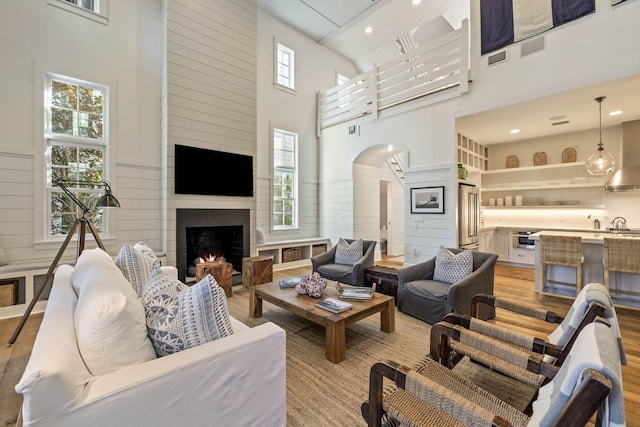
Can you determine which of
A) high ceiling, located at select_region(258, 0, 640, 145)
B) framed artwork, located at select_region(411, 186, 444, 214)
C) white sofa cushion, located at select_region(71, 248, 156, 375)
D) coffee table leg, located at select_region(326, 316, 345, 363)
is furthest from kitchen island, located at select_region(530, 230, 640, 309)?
white sofa cushion, located at select_region(71, 248, 156, 375)

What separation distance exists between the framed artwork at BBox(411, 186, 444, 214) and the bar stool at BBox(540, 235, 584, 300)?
1.53 meters

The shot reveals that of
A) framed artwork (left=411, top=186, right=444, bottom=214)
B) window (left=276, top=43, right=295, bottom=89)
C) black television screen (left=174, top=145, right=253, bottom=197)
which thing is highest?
window (left=276, top=43, right=295, bottom=89)

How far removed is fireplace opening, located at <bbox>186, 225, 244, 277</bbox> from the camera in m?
4.89

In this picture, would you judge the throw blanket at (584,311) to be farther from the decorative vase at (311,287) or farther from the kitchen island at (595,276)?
the kitchen island at (595,276)

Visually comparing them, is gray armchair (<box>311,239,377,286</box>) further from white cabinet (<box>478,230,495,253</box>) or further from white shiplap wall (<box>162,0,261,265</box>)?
white cabinet (<box>478,230,495,253</box>)

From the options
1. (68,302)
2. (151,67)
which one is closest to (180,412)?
(68,302)

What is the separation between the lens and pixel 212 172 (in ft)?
16.0

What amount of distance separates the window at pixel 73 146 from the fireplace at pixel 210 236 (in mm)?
1140

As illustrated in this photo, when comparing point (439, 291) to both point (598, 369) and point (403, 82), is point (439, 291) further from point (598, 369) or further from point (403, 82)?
point (403, 82)

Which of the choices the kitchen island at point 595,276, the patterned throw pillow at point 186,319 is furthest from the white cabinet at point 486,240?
the patterned throw pillow at point 186,319

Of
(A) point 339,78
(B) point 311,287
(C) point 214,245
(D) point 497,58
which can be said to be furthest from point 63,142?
(D) point 497,58

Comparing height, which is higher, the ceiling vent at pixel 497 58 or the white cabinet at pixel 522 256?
the ceiling vent at pixel 497 58

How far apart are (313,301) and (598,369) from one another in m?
2.22

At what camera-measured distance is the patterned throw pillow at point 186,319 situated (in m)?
1.33
